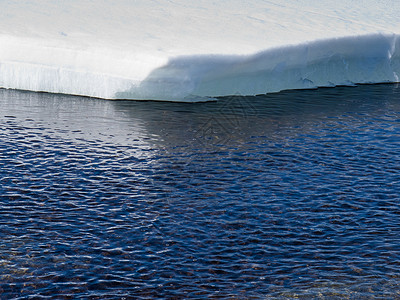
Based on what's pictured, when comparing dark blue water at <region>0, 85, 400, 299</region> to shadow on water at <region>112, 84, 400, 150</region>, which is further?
shadow on water at <region>112, 84, 400, 150</region>

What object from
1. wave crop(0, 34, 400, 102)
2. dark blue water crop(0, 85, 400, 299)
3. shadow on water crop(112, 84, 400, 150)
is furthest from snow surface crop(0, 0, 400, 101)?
dark blue water crop(0, 85, 400, 299)

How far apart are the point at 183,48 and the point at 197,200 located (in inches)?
217

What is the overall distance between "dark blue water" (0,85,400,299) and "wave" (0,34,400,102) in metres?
0.38

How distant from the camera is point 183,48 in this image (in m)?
13.4

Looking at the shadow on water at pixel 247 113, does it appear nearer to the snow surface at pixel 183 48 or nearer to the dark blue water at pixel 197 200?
the dark blue water at pixel 197 200

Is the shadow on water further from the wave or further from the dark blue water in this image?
the wave

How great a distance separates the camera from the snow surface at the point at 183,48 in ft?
42.9

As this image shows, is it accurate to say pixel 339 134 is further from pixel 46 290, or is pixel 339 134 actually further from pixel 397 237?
pixel 46 290

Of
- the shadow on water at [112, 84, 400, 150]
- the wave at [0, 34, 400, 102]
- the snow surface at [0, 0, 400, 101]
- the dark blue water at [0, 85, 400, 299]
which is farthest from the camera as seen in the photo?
the snow surface at [0, 0, 400, 101]

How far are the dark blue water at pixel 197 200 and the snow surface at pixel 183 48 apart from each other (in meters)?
0.50

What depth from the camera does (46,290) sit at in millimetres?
6367

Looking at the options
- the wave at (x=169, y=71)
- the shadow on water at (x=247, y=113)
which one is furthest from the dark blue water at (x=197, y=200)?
the wave at (x=169, y=71)

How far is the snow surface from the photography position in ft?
42.9

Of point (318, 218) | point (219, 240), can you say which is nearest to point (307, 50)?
point (318, 218)
